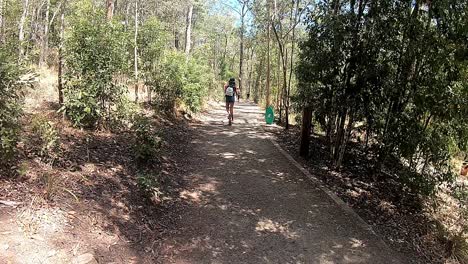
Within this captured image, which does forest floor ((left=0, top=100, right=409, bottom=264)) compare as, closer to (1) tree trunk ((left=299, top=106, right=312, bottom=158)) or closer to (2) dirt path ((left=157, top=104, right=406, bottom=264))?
(2) dirt path ((left=157, top=104, right=406, bottom=264))

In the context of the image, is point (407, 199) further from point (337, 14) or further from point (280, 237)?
point (337, 14)

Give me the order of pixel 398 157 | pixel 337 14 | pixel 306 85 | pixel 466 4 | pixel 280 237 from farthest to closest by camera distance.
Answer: pixel 306 85
pixel 337 14
pixel 398 157
pixel 466 4
pixel 280 237

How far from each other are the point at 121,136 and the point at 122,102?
729 mm

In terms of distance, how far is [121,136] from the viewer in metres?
7.73

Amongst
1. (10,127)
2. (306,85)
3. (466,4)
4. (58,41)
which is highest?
(466,4)

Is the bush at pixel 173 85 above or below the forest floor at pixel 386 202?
above

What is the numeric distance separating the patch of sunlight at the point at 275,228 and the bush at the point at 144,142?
2462mm

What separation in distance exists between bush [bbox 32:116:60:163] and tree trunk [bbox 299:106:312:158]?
585 cm

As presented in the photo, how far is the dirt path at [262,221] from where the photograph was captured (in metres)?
4.76

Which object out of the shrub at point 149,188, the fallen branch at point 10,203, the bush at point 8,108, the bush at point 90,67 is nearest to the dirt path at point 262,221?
the shrub at point 149,188

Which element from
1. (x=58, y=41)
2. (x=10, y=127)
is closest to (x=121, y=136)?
(x=58, y=41)

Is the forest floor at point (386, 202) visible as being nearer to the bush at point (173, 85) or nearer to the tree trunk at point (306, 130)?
the tree trunk at point (306, 130)

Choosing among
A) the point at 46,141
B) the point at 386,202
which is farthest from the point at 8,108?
the point at 386,202

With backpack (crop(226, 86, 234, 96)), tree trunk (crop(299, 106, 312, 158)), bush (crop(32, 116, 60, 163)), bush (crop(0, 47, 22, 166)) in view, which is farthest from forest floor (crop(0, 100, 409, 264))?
backpack (crop(226, 86, 234, 96))
